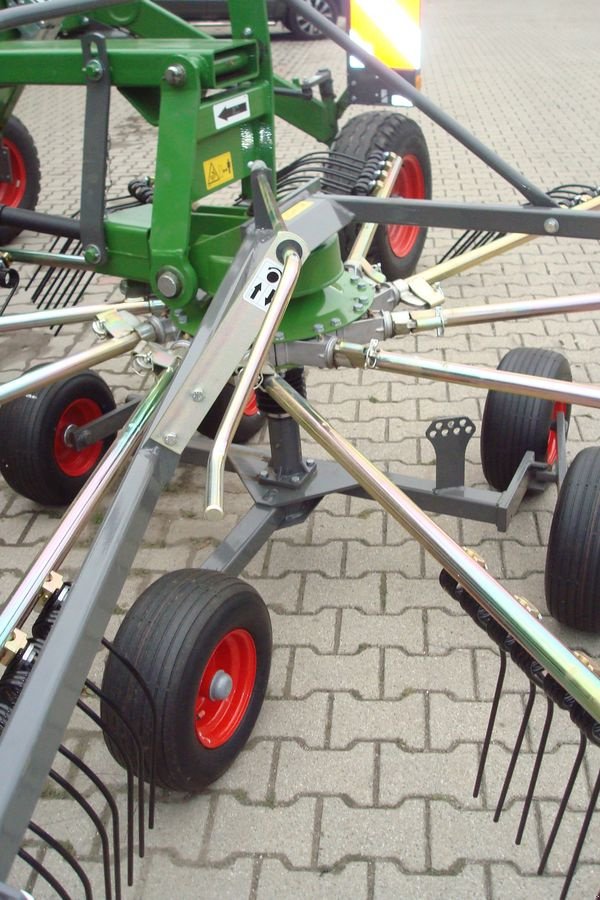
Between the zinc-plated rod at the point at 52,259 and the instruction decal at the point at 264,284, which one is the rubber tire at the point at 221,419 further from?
the instruction decal at the point at 264,284

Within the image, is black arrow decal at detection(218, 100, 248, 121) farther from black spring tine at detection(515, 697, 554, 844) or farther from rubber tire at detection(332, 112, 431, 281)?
black spring tine at detection(515, 697, 554, 844)

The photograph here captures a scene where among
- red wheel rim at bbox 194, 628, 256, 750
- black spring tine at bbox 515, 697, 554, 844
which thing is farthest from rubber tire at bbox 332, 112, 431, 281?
black spring tine at bbox 515, 697, 554, 844

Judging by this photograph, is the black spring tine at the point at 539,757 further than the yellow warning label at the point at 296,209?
No

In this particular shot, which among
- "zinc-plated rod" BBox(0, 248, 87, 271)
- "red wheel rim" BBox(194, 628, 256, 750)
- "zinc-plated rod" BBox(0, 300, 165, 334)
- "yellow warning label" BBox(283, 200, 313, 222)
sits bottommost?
"red wheel rim" BBox(194, 628, 256, 750)

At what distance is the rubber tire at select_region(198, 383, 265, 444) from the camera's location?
3.10 meters

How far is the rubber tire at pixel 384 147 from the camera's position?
381cm

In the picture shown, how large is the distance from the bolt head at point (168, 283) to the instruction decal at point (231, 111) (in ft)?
1.29

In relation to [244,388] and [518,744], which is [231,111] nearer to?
[244,388]

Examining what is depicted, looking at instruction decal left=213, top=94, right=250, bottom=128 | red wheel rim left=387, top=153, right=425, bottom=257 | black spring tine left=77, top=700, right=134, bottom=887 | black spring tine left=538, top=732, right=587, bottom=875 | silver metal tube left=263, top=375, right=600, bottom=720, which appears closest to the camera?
silver metal tube left=263, top=375, right=600, bottom=720

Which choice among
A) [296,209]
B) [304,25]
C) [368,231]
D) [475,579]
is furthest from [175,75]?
[304,25]

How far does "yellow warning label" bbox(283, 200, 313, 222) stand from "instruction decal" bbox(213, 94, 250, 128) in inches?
10.5

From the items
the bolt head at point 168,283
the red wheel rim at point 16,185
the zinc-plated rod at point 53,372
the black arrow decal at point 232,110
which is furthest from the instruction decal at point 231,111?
the red wheel rim at point 16,185

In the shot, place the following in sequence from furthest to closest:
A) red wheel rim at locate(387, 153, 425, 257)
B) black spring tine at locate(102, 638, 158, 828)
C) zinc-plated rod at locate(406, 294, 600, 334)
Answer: red wheel rim at locate(387, 153, 425, 257) < zinc-plated rod at locate(406, 294, 600, 334) < black spring tine at locate(102, 638, 158, 828)

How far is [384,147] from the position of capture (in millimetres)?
3891
